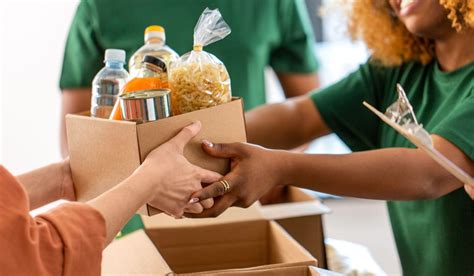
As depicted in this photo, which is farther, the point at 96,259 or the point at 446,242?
the point at 446,242

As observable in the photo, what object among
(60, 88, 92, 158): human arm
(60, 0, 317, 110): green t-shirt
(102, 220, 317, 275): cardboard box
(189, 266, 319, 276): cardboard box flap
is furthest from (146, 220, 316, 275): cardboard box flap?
(60, 88, 92, 158): human arm

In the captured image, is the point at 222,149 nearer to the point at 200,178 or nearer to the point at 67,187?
the point at 200,178

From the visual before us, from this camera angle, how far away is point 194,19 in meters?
1.91

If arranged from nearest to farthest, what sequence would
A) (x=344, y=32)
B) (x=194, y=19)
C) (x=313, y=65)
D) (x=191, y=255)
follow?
(x=191, y=255) → (x=344, y=32) → (x=194, y=19) → (x=313, y=65)

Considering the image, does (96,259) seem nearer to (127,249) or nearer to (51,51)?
(127,249)

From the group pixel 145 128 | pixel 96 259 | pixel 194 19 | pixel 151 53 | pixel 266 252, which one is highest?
pixel 194 19

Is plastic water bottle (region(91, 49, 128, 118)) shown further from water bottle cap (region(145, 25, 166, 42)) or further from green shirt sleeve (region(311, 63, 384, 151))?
green shirt sleeve (region(311, 63, 384, 151))

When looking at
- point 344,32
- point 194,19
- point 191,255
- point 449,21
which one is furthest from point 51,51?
point 449,21

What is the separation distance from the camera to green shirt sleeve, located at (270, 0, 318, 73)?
6.88 ft

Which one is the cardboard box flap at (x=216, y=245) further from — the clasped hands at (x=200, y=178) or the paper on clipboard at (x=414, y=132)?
the paper on clipboard at (x=414, y=132)

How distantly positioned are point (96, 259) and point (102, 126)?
10.7 inches

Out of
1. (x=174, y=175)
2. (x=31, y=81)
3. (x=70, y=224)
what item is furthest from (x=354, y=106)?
(x=31, y=81)

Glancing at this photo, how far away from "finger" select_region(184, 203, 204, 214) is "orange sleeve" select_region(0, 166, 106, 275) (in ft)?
0.80

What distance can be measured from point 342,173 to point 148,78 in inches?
15.0
